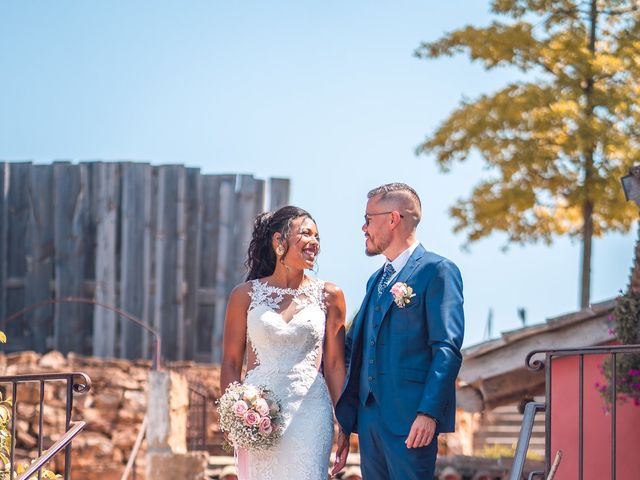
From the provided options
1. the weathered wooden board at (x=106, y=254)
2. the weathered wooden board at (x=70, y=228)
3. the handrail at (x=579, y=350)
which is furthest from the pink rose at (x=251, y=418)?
the weathered wooden board at (x=70, y=228)

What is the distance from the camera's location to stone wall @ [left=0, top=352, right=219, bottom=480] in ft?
40.7

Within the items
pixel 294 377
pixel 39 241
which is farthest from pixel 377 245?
pixel 39 241

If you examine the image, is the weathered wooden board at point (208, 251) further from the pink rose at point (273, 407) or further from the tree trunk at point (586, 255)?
the pink rose at point (273, 407)

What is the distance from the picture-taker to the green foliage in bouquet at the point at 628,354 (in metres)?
8.67

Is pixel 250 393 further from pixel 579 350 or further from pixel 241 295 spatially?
pixel 579 350

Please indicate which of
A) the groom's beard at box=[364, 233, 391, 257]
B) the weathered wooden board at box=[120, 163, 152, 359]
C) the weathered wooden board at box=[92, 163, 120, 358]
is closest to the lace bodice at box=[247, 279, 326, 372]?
the groom's beard at box=[364, 233, 391, 257]

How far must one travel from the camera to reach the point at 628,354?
28.8 ft

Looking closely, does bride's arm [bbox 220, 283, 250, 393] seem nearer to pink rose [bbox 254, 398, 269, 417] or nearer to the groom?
pink rose [bbox 254, 398, 269, 417]

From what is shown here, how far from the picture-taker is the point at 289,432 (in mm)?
6113

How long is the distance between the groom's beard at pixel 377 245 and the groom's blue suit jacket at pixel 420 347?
0.47 ft

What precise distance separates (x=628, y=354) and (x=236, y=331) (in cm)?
359

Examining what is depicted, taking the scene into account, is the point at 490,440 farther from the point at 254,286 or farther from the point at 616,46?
the point at 254,286

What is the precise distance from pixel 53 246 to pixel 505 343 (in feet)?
22.0

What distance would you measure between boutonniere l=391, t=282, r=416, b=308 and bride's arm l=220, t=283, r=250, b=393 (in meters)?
1.04
